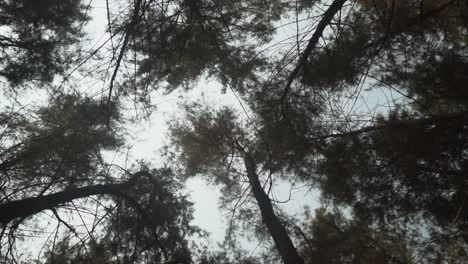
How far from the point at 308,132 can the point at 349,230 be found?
3.69 m

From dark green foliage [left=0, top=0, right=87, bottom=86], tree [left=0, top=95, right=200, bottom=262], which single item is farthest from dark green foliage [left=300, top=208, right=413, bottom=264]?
dark green foliage [left=0, top=0, right=87, bottom=86]

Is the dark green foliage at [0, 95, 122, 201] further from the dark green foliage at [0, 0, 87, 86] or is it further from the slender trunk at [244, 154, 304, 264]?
the slender trunk at [244, 154, 304, 264]

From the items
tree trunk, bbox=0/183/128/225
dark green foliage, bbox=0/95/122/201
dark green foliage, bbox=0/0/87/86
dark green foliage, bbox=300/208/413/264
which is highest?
dark green foliage, bbox=0/0/87/86

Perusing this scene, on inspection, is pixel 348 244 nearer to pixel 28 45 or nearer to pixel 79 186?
pixel 79 186

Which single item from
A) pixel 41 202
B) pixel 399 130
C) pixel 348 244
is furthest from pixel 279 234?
pixel 41 202

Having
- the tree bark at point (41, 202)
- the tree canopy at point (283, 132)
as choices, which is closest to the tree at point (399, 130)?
the tree canopy at point (283, 132)

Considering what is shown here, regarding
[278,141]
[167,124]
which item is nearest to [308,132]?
[278,141]

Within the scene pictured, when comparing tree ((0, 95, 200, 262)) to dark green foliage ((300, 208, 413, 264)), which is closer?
tree ((0, 95, 200, 262))

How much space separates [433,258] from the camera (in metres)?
4.15

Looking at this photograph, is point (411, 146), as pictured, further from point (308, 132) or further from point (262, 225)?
point (262, 225)

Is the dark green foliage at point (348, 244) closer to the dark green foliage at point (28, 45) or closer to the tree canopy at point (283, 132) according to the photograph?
the tree canopy at point (283, 132)

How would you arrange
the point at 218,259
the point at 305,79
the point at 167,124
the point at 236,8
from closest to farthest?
the point at 305,79
the point at 236,8
the point at 218,259
the point at 167,124

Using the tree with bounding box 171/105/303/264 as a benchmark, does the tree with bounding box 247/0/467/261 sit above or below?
below

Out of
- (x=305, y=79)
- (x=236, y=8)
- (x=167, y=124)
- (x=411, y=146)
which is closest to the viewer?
(x=305, y=79)
